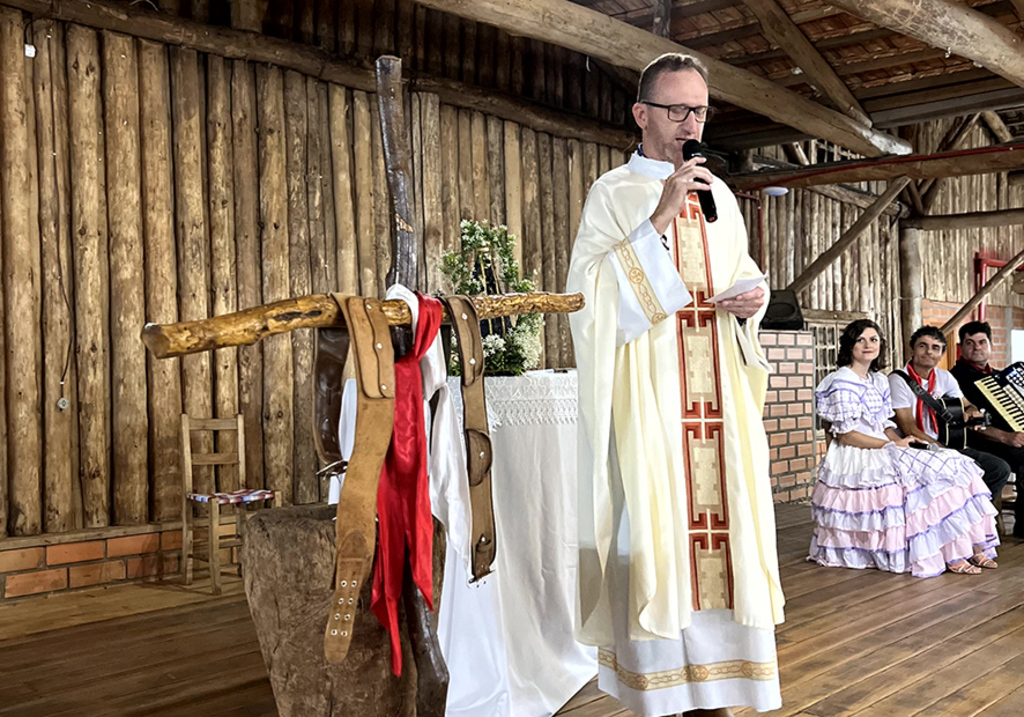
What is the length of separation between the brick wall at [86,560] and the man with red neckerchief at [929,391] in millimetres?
4298

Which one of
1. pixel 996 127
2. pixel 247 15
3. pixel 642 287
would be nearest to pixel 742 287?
pixel 642 287

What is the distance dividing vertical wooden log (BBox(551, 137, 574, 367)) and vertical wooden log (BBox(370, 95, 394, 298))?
1.81m

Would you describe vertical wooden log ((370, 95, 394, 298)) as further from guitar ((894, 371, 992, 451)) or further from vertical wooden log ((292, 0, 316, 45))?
guitar ((894, 371, 992, 451))

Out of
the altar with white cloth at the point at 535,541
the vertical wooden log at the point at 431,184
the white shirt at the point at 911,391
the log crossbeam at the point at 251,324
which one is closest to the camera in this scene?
the log crossbeam at the point at 251,324

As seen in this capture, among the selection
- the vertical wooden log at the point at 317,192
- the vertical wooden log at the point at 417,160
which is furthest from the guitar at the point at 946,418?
the vertical wooden log at the point at 317,192

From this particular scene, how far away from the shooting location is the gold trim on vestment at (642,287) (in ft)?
8.21

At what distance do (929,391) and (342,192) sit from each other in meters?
4.11

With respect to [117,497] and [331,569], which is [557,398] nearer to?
[331,569]

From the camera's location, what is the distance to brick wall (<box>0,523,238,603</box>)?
510 centimetres

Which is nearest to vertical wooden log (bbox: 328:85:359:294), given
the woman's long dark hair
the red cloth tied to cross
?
the woman's long dark hair

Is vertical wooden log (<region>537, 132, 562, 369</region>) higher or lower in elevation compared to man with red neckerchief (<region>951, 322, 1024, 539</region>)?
higher

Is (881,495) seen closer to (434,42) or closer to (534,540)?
(534,540)

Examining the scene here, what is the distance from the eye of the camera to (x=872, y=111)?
28.5 feet

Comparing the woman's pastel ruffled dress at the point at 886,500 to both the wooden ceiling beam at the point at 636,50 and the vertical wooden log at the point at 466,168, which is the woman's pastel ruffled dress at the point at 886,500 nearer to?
the wooden ceiling beam at the point at 636,50
